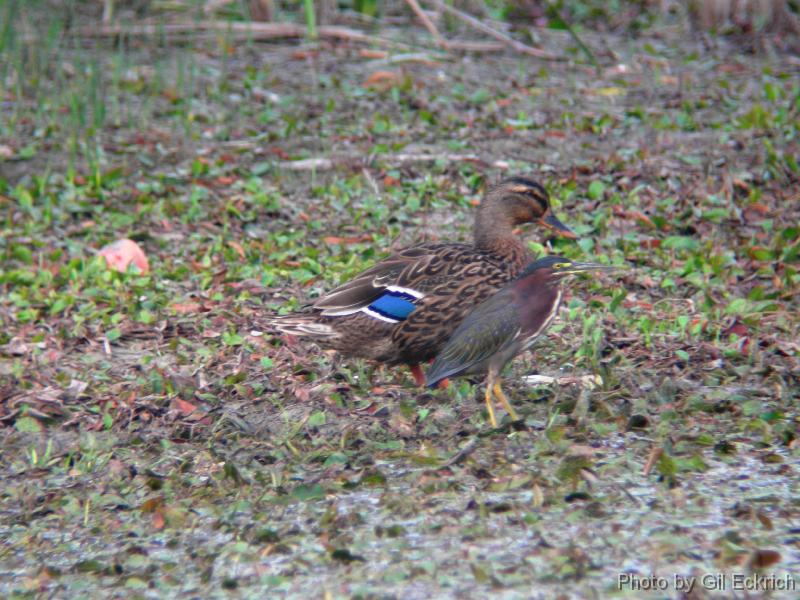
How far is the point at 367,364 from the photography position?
20.5 feet

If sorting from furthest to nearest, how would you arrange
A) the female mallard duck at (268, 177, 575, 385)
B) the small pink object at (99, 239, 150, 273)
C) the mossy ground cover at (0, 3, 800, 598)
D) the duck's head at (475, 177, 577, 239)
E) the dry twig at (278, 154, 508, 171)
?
the dry twig at (278, 154, 508, 171) < the small pink object at (99, 239, 150, 273) < the duck's head at (475, 177, 577, 239) < the female mallard duck at (268, 177, 575, 385) < the mossy ground cover at (0, 3, 800, 598)

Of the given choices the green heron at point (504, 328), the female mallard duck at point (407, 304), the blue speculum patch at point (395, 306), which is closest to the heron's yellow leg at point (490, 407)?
the green heron at point (504, 328)

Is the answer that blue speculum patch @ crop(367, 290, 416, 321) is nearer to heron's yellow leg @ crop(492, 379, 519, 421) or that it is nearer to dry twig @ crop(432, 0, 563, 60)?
heron's yellow leg @ crop(492, 379, 519, 421)

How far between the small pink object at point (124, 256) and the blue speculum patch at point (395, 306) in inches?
90.7

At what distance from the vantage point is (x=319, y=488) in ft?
15.5

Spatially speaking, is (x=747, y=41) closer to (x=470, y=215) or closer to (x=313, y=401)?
(x=470, y=215)

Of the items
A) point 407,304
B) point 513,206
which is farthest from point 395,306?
point 513,206

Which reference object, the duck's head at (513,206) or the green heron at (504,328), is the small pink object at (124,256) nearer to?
the duck's head at (513,206)

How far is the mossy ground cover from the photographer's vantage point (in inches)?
171

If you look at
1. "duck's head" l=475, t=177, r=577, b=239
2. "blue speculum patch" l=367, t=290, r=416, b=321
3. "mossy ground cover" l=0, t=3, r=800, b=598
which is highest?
"duck's head" l=475, t=177, r=577, b=239

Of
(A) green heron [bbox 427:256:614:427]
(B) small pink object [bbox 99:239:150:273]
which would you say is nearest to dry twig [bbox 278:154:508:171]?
(B) small pink object [bbox 99:239:150:273]

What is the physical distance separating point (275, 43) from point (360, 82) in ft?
4.42

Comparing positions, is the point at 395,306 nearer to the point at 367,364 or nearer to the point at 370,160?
the point at 367,364

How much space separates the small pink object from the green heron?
113 inches
